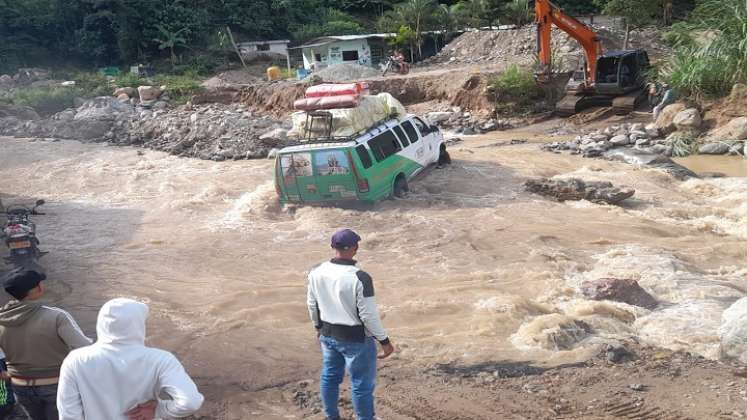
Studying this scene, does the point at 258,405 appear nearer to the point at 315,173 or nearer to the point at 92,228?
the point at 315,173

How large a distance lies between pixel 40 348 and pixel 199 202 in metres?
11.6

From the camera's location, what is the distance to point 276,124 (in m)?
23.5

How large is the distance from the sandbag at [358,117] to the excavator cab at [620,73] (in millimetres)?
10949

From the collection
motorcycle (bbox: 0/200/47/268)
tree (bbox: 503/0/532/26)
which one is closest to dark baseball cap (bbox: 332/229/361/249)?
motorcycle (bbox: 0/200/47/268)

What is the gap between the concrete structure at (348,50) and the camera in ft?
136

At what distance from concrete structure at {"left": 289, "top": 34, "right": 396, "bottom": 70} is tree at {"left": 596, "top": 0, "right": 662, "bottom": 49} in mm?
14864

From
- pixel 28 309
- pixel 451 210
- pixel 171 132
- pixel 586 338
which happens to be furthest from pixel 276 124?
pixel 28 309

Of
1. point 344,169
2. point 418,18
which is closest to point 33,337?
point 344,169

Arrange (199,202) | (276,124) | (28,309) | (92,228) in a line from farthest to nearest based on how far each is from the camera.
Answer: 1. (276,124)
2. (199,202)
3. (92,228)
4. (28,309)

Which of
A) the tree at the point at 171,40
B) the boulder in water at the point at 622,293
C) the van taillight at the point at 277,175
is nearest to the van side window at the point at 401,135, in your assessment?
the van taillight at the point at 277,175

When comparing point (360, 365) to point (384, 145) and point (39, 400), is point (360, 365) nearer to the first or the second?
point (39, 400)

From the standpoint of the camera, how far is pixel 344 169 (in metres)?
12.5

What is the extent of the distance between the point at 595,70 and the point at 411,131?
1112cm

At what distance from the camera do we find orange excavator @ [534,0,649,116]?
74.5 feet
